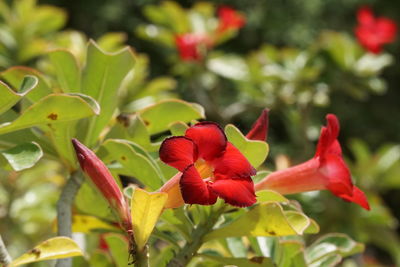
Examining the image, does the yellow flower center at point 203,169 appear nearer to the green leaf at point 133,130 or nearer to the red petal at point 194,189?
the red petal at point 194,189

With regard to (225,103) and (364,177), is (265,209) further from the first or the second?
(225,103)

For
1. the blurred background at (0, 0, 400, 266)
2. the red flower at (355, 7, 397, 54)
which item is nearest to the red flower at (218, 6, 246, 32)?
the blurred background at (0, 0, 400, 266)

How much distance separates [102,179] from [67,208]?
0.49 feet

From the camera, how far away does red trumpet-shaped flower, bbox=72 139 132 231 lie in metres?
0.62

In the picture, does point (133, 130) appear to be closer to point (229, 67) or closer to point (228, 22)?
point (229, 67)

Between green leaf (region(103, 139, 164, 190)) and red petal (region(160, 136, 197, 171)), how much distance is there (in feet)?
0.43

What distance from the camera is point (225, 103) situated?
16.4ft

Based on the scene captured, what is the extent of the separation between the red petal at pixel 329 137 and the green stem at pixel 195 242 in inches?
5.8

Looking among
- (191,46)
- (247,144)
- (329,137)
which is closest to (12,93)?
(247,144)

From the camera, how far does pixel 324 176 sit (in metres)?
0.76

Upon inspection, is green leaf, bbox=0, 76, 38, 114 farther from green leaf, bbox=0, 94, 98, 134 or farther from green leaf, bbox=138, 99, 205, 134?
green leaf, bbox=138, 99, 205, 134

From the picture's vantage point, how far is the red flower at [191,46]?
2189 millimetres

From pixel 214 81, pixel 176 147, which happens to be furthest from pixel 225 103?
pixel 176 147

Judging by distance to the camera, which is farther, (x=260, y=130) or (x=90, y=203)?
(x=90, y=203)
